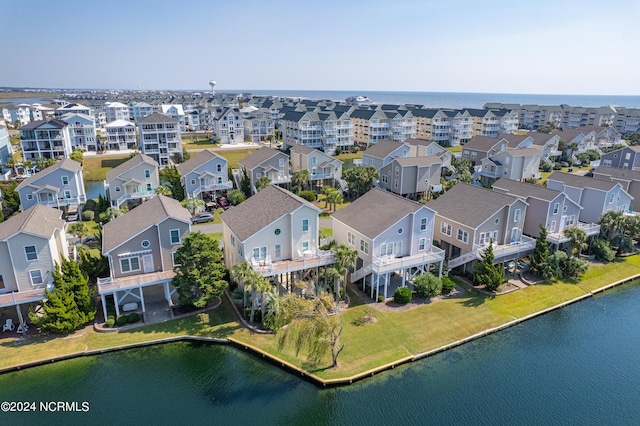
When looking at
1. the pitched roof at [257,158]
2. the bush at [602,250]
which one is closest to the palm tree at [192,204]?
the pitched roof at [257,158]

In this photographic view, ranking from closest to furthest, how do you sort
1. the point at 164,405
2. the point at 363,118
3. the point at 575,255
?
1. the point at 164,405
2. the point at 575,255
3. the point at 363,118

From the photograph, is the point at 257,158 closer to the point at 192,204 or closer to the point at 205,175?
the point at 205,175

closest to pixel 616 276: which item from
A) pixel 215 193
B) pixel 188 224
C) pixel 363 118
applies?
pixel 188 224

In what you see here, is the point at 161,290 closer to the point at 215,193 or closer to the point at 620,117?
the point at 215,193

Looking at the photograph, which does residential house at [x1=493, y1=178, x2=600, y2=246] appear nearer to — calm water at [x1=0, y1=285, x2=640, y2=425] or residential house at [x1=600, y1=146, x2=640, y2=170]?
calm water at [x1=0, y1=285, x2=640, y2=425]

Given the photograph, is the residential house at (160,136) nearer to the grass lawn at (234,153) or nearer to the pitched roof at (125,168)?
the grass lawn at (234,153)

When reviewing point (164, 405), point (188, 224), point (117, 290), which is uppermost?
point (188, 224)
